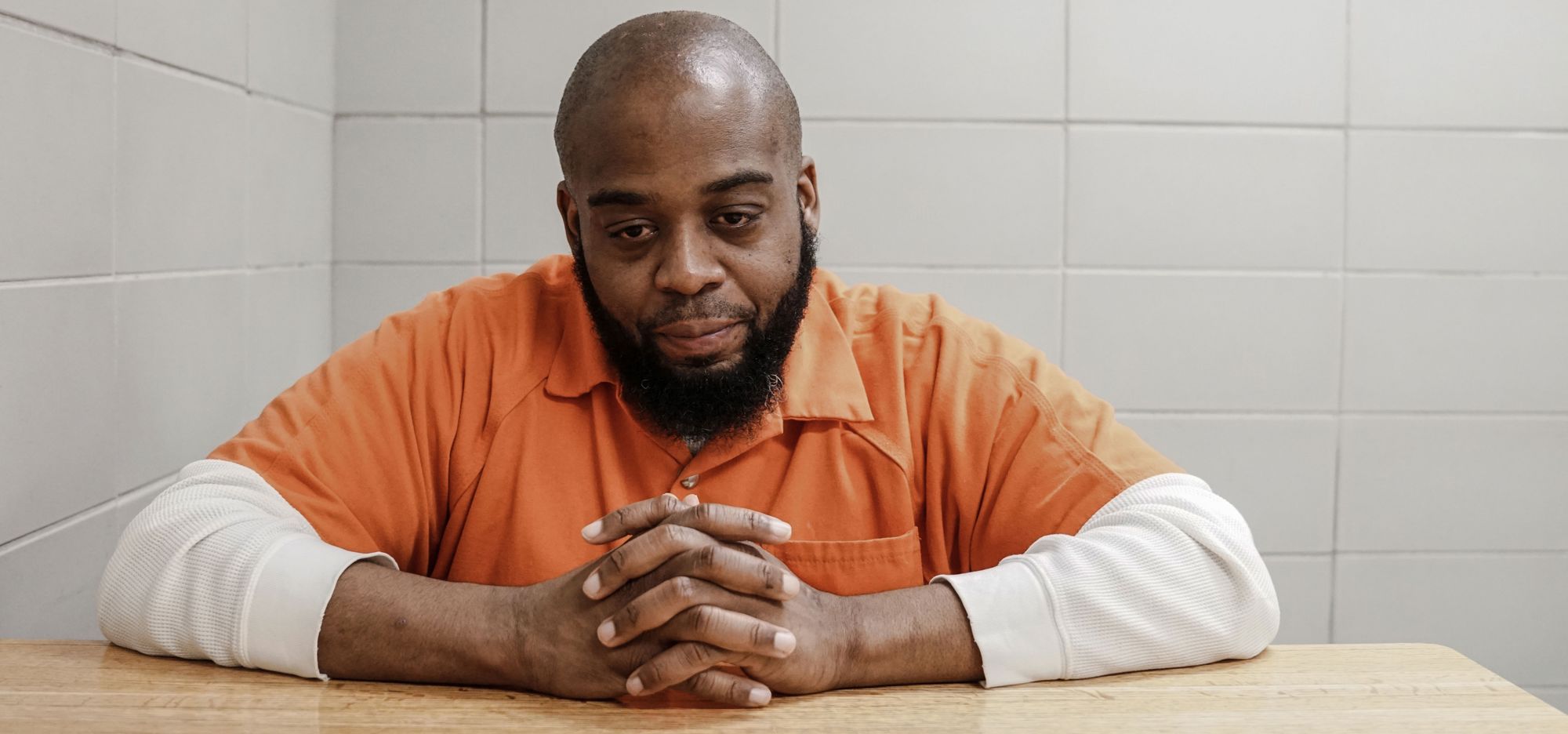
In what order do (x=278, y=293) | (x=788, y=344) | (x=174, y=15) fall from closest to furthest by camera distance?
(x=788, y=344)
(x=174, y=15)
(x=278, y=293)

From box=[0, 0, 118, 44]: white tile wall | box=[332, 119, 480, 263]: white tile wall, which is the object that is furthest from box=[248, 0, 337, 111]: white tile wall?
box=[0, 0, 118, 44]: white tile wall

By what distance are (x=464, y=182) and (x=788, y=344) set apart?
1113 mm

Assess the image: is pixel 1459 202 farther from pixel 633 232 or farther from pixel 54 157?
pixel 54 157

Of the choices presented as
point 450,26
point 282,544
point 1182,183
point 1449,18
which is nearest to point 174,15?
point 450,26

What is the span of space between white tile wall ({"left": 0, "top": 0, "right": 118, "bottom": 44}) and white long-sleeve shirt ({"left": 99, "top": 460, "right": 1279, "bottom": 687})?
542 mm

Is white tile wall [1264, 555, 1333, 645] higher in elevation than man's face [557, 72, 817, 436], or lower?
lower

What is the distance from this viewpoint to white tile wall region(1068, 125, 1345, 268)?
2516mm

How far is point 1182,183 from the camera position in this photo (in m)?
2.52

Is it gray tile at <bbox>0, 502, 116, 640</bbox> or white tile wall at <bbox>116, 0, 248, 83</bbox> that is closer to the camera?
gray tile at <bbox>0, 502, 116, 640</bbox>

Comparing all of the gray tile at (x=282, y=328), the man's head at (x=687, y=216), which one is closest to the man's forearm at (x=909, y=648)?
the man's head at (x=687, y=216)

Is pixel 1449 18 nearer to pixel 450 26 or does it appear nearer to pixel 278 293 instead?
pixel 450 26

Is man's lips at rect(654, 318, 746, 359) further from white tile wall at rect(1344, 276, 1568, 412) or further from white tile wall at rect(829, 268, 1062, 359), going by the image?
white tile wall at rect(1344, 276, 1568, 412)

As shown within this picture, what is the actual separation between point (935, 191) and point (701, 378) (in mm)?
1082

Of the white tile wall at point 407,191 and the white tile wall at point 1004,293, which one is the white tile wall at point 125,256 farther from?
the white tile wall at point 1004,293
